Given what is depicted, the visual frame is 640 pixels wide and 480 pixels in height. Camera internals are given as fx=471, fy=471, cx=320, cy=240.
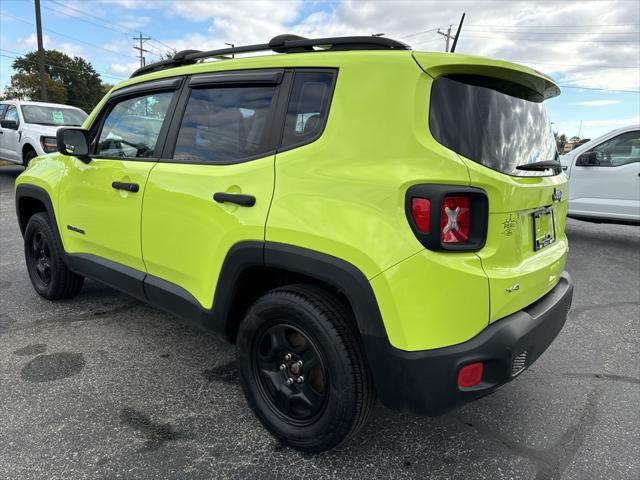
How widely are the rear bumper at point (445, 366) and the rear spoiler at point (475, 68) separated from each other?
103 centimetres

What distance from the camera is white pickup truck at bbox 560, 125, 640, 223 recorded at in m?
6.68

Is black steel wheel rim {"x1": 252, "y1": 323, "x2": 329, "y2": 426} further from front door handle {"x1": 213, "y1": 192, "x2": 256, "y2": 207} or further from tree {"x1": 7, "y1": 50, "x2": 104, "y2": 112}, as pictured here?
tree {"x1": 7, "y1": 50, "x2": 104, "y2": 112}

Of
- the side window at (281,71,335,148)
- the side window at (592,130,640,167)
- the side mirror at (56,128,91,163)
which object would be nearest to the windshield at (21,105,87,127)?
the side mirror at (56,128,91,163)

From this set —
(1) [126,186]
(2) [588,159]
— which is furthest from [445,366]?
(2) [588,159]

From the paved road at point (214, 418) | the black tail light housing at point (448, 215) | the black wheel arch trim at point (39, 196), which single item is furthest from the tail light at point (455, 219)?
the black wheel arch trim at point (39, 196)

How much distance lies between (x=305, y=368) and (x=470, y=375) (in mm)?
736

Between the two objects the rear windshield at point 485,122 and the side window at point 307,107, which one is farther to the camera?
the side window at point 307,107

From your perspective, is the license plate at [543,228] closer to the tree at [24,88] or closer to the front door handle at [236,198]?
the front door handle at [236,198]

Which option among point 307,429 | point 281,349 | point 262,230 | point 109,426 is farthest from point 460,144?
point 109,426

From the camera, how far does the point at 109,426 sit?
2395mm

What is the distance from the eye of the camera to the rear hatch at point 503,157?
1.86 metres

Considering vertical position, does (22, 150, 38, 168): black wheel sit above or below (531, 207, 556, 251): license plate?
above

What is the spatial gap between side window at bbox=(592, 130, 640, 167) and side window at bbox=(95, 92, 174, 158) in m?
6.46

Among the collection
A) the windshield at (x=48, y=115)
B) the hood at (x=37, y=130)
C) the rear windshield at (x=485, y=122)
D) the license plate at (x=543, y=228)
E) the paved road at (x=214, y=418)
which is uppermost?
the windshield at (x=48, y=115)
